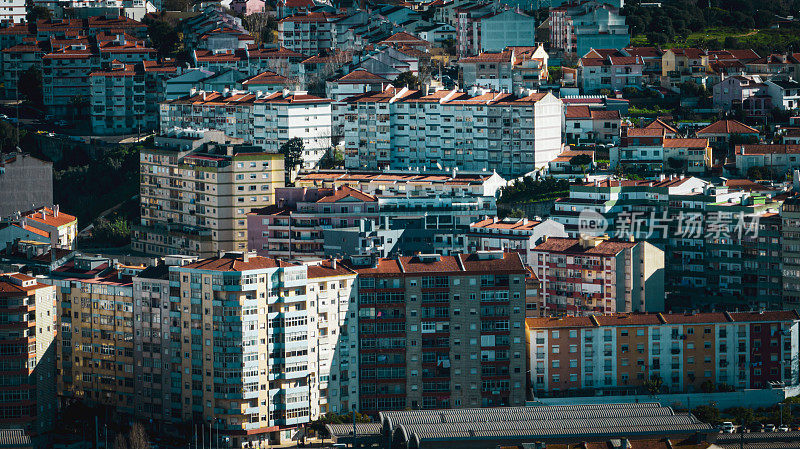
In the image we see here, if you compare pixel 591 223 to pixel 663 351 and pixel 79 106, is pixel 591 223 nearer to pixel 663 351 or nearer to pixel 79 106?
pixel 663 351

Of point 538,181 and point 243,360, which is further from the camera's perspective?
point 538,181

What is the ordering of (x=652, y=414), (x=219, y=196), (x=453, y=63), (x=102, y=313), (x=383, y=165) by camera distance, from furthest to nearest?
(x=453, y=63) < (x=383, y=165) < (x=219, y=196) < (x=102, y=313) < (x=652, y=414)

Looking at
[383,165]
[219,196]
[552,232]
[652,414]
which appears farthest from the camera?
[383,165]

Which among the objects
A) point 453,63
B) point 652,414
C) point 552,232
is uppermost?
point 453,63

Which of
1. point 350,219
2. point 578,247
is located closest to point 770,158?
point 578,247

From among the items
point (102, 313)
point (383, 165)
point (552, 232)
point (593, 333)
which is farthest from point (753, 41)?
point (102, 313)

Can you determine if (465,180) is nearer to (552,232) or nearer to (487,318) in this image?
(552,232)

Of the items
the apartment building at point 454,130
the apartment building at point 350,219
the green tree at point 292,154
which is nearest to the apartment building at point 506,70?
the apartment building at point 454,130

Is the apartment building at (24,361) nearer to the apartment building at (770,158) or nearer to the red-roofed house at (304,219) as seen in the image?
the red-roofed house at (304,219)

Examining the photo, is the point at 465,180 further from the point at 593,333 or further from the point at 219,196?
the point at 593,333

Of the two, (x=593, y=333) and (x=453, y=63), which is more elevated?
(x=453, y=63)
